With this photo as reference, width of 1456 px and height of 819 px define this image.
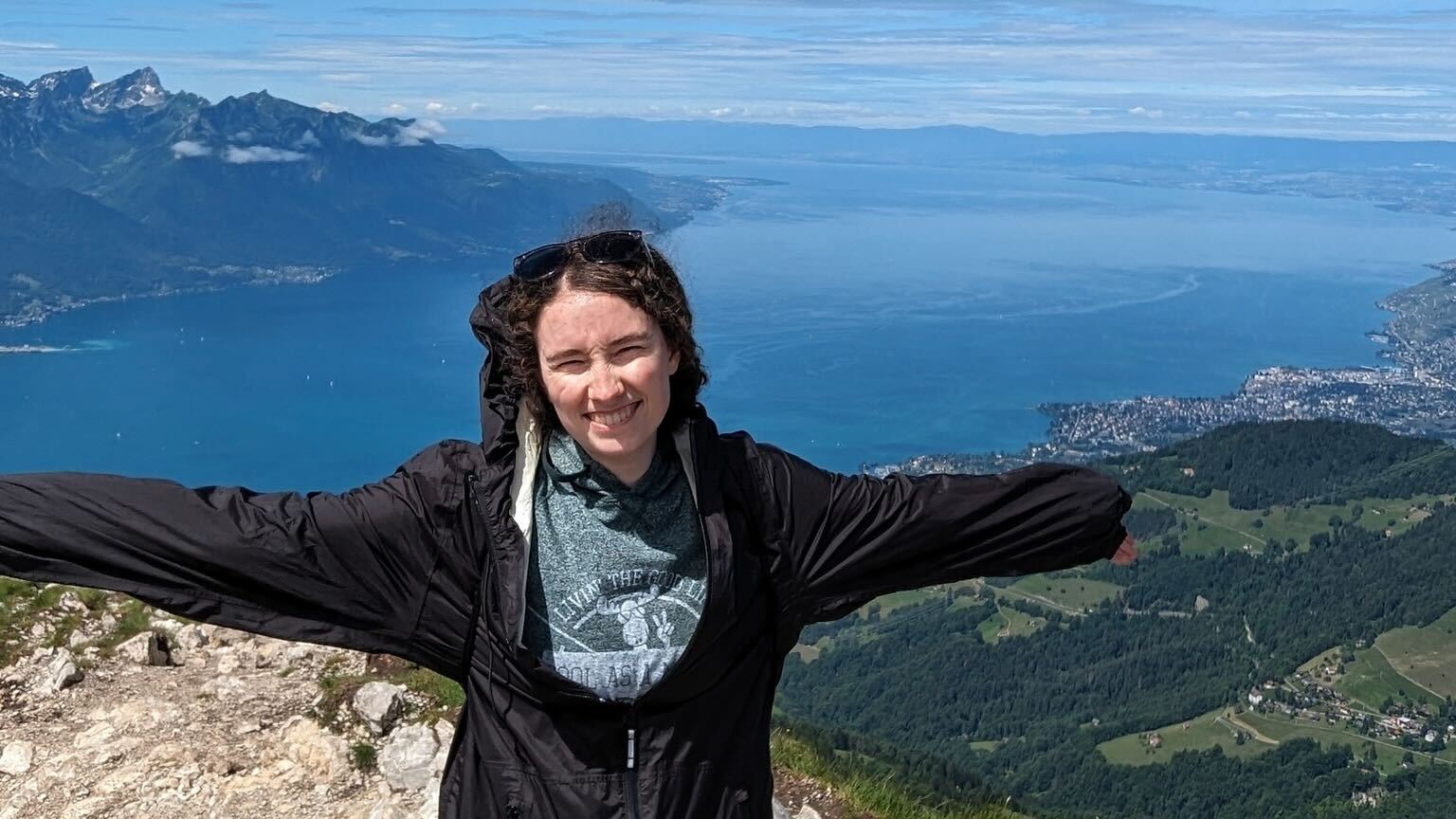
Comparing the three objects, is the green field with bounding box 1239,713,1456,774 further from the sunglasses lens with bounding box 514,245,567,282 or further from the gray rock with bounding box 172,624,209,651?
the sunglasses lens with bounding box 514,245,567,282

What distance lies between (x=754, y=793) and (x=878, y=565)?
546 millimetres

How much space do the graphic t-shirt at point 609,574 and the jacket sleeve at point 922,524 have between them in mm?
214

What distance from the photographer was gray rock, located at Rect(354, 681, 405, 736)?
17.6ft

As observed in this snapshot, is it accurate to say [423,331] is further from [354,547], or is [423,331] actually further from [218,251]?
[354,547]

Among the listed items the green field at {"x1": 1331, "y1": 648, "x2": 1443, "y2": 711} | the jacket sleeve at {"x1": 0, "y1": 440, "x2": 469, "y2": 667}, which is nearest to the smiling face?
the jacket sleeve at {"x1": 0, "y1": 440, "x2": 469, "y2": 667}

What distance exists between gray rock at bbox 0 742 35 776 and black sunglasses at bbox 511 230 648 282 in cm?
426

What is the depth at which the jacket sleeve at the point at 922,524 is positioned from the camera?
7.92 ft

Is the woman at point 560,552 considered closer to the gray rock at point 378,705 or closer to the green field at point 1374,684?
the gray rock at point 378,705

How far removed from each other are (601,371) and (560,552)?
379mm

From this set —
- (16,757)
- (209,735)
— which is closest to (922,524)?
(209,735)

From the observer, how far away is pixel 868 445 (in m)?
94.2

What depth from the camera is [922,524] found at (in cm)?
246

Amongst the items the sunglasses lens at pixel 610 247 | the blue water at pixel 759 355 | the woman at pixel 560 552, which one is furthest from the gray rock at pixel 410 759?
the blue water at pixel 759 355

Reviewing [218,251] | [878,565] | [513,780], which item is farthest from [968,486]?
[218,251]
